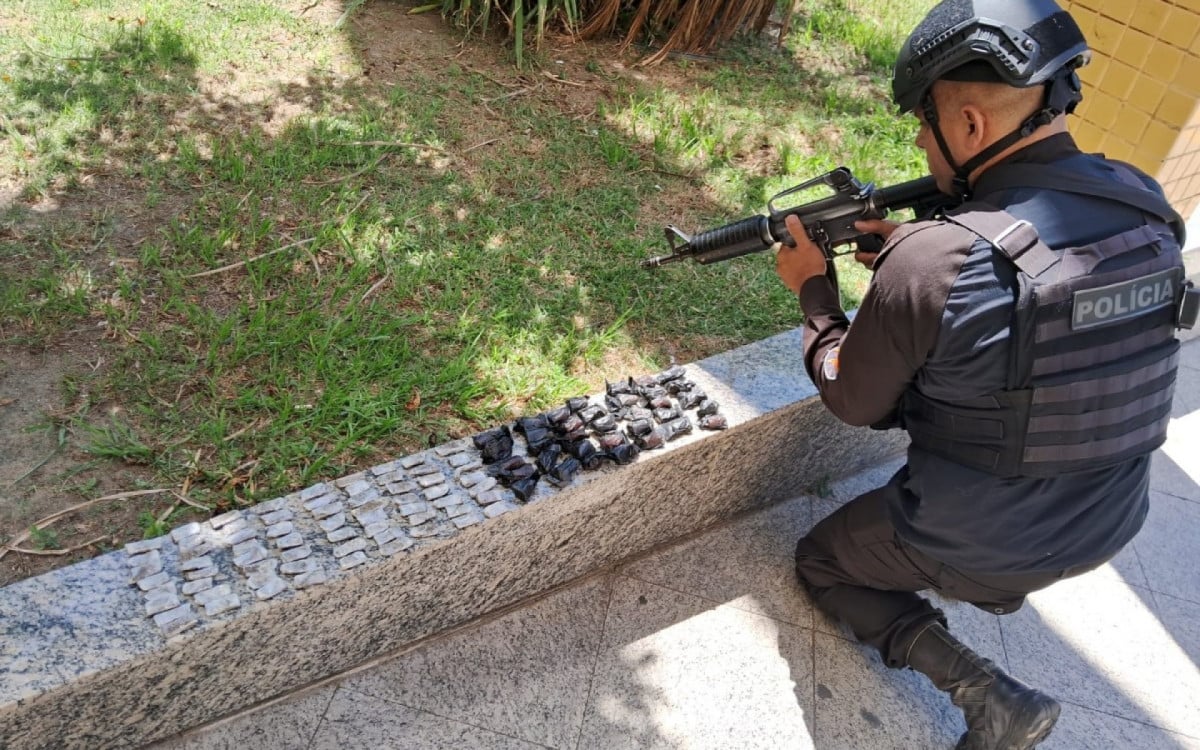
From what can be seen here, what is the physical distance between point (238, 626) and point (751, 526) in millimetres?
1735

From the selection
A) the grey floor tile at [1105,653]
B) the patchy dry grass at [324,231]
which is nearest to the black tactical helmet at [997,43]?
the patchy dry grass at [324,231]

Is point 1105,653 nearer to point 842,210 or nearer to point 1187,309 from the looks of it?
point 1187,309

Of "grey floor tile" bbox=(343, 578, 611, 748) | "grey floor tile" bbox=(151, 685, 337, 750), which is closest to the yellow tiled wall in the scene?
"grey floor tile" bbox=(343, 578, 611, 748)

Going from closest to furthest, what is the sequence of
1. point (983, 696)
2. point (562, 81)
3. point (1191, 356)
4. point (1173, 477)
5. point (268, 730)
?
point (268, 730) → point (983, 696) → point (1173, 477) → point (1191, 356) → point (562, 81)

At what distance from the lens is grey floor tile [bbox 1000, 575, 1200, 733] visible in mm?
2625

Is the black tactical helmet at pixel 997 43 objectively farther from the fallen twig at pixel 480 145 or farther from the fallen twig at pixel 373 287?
the fallen twig at pixel 480 145

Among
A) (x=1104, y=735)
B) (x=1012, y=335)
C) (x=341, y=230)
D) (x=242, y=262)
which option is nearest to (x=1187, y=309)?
(x=1012, y=335)

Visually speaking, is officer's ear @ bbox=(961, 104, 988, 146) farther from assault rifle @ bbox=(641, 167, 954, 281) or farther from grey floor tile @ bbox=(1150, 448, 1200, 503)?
grey floor tile @ bbox=(1150, 448, 1200, 503)

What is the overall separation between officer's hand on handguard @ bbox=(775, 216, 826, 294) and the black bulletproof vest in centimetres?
57

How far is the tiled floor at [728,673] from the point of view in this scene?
2.28 m

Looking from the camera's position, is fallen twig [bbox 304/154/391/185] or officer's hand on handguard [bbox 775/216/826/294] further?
fallen twig [bbox 304/154/391/185]

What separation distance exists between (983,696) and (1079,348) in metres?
1.01

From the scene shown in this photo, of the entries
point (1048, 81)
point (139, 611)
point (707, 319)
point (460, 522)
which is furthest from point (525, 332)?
point (1048, 81)

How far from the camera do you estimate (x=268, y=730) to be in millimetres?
2162
